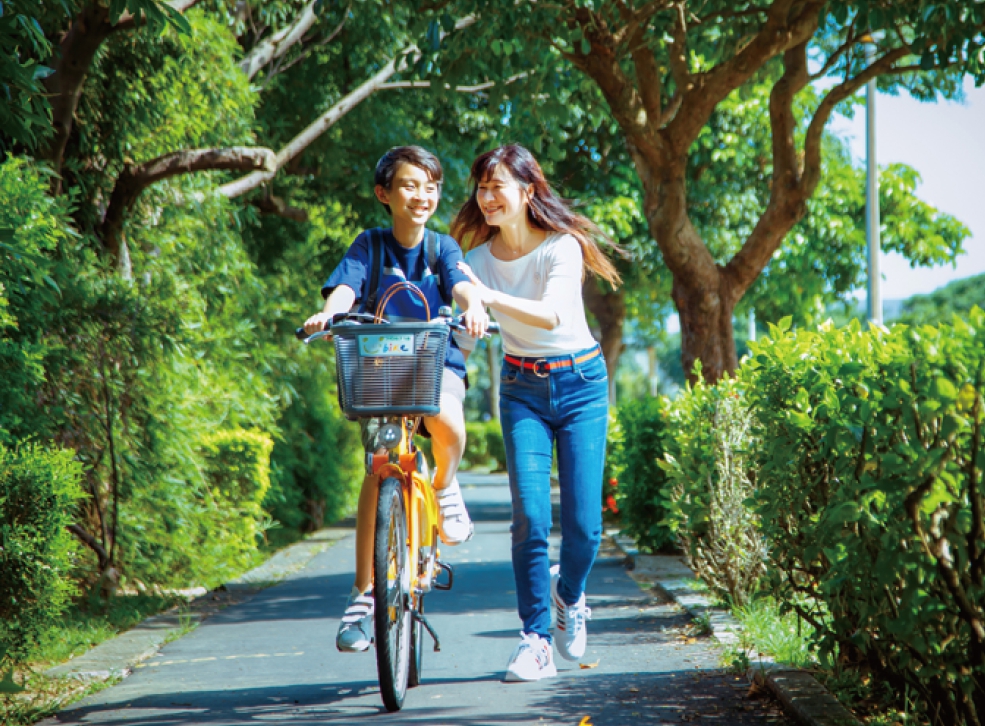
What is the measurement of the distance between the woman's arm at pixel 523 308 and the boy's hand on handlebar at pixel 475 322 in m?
0.16

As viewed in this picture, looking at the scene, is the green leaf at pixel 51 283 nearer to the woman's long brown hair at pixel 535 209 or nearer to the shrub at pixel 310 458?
the woman's long brown hair at pixel 535 209

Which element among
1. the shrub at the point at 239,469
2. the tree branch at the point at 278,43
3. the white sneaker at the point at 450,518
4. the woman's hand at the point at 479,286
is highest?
the tree branch at the point at 278,43

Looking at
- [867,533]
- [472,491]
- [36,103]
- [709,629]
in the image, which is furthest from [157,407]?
[472,491]

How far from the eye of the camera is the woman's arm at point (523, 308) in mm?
4535

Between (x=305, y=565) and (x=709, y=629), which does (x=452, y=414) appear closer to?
(x=709, y=629)

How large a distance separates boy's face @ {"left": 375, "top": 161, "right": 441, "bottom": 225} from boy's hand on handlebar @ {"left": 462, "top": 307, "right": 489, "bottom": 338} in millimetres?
668

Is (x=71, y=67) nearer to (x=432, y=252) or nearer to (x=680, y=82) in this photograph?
(x=432, y=252)

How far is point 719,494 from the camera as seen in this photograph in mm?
7023

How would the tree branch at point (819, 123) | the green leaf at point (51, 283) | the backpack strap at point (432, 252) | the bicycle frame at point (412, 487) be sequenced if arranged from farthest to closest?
the tree branch at point (819, 123)
the green leaf at point (51, 283)
the backpack strap at point (432, 252)
the bicycle frame at point (412, 487)

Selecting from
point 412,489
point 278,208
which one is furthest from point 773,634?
point 278,208

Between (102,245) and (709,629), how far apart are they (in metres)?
5.40

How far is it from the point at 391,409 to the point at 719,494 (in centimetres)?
328

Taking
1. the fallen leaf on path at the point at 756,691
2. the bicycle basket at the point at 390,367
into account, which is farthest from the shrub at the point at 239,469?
the fallen leaf on path at the point at 756,691

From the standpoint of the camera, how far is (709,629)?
6.39 m
